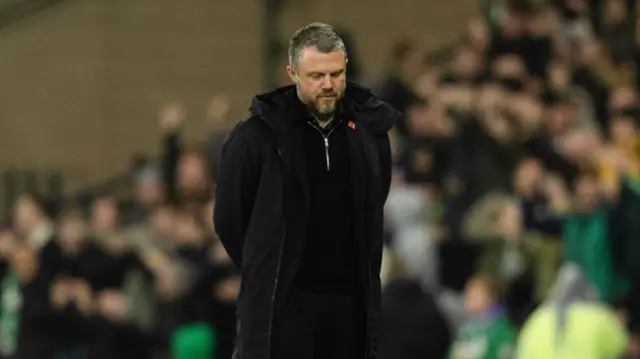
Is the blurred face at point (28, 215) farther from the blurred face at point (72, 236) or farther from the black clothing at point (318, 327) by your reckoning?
the black clothing at point (318, 327)

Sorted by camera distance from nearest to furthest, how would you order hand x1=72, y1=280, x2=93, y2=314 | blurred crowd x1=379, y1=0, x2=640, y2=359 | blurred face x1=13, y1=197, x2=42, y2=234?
blurred crowd x1=379, y1=0, x2=640, y2=359 → hand x1=72, y1=280, x2=93, y2=314 → blurred face x1=13, y1=197, x2=42, y2=234

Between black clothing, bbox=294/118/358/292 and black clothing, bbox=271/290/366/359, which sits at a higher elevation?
black clothing, bbox=294/118/358/292

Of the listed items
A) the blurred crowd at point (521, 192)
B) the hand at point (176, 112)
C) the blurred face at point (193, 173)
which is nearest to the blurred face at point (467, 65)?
the blurred crowd at point (521, 192)

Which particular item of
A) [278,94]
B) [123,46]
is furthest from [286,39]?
[278,94]

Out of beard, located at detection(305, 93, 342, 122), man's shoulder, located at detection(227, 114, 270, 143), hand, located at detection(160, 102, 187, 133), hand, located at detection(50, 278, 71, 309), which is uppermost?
beard, located at detection(305, 93, 342, 122)

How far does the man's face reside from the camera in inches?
238

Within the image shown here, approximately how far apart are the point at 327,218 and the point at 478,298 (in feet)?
18.0

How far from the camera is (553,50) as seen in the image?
15.4 m

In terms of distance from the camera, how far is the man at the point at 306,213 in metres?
6.12

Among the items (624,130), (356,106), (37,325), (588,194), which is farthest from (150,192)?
(356,106)

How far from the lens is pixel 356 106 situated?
253 inches

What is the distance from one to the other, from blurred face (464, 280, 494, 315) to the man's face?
18.2 feet

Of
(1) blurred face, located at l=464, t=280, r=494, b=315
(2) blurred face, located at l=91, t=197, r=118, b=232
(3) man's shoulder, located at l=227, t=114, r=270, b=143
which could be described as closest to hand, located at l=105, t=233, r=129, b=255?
(2) blurred face, located at l=91, t=197, r=118, b=232

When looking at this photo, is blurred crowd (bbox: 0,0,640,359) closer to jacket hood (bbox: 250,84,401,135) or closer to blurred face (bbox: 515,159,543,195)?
blurred face (bbox: 515,159,543,195)
